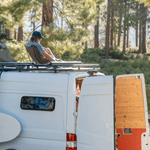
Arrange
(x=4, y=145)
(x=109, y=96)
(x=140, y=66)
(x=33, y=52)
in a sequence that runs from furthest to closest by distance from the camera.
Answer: (x=140, y=66) < (x=33, y=52) < (x=4, y=145) < (x=109, y=96)

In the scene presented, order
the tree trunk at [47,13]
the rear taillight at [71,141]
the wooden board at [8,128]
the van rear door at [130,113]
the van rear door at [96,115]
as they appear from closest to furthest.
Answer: the van rear door at [96,115] → the rear taillight at [71,141] → the wooden board at [8,128] → the van rear door at [130,113] → the tree trunk at [47,13]

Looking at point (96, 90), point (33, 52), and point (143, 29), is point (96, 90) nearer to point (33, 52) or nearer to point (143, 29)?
point (33, 52)

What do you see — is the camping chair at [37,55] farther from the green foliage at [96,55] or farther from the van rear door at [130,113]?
the green foliage at [96,55]

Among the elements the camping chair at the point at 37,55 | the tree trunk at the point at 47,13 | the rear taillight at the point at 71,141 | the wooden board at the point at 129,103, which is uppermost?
the tree trunk at the point at 47,13

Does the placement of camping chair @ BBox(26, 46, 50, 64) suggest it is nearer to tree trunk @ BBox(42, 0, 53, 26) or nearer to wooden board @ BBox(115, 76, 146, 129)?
wooden board @ BBox(115, 76, 146, 129)

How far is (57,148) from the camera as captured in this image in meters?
3.95

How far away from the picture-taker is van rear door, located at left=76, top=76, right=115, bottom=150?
3574 mm

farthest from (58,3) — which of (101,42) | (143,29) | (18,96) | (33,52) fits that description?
(101,42)

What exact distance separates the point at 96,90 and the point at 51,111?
2.88ft

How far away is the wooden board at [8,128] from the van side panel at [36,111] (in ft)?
0.34

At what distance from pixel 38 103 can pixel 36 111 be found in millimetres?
150

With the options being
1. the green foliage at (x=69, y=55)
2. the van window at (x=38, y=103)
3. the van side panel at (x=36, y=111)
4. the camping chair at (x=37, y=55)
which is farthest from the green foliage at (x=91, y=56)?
the van window at (x=38, y=103)

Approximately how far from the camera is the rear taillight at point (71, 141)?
3840mm

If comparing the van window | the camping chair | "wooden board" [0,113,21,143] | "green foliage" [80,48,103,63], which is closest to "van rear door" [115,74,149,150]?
the van window
